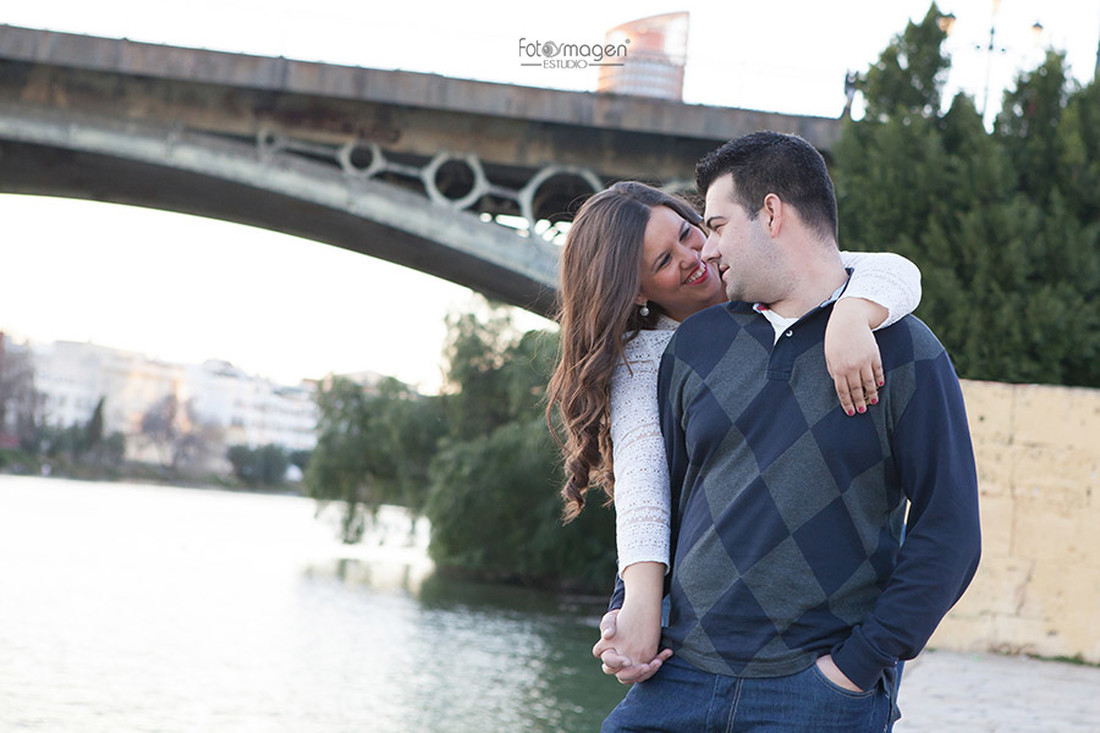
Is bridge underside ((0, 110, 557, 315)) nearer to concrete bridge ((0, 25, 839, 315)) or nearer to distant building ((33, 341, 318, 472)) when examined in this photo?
concrete bridge ((0, 25, 839, 315))

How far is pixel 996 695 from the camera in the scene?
5.43 m

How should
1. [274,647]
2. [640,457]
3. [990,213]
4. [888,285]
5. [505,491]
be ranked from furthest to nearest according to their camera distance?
[505,491] < [274,647] < [990,213] < [640,457] < [888,285]

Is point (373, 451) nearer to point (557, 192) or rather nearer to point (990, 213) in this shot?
point (557, 192)

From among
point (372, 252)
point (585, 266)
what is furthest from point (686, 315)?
point (372, 252)

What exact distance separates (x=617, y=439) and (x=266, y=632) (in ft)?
34.6

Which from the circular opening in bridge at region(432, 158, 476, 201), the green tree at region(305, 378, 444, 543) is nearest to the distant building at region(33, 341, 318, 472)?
the green tree at region(305, 378, 444, 543)

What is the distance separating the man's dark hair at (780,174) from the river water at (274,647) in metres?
6.36

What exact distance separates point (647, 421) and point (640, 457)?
0.06 m

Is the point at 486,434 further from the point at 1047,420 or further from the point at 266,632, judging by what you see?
the point at 1047,420

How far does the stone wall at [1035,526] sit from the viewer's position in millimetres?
6988

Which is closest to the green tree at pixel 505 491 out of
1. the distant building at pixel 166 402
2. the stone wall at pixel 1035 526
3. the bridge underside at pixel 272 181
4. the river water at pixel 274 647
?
the river water at pixel 274 647

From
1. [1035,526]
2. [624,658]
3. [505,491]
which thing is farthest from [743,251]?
[505,491]

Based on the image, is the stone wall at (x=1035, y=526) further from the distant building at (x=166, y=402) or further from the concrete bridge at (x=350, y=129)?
the distant building at (x=166, y=402)

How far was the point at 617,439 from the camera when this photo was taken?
191cm
